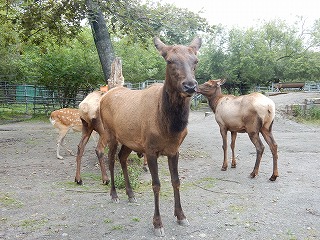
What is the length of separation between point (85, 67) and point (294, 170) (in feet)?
42.8

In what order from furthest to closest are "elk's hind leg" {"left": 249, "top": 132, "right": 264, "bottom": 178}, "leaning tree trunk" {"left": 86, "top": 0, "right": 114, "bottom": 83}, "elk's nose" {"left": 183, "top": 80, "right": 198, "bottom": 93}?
"leaning tree trunk" {"left": 86, "top": 0, "right": 114, "bottom": 83}, "elk's hind leg" {"left": 249, "top": 132, "right": 264, "bottom": 178}, "elk's nose" {"left": 183, "top": 80, "right": 198, "bottom": 93}

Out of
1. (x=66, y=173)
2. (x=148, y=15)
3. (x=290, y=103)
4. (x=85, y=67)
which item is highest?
(x=148, y=15)

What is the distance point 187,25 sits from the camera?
Answer: 10.1 m

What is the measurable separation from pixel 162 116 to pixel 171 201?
5.59 ft

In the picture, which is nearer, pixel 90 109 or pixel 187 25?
pixel 90 109

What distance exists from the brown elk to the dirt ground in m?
0.43

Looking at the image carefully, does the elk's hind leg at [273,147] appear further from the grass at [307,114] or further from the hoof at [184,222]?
the grass at [307,114]

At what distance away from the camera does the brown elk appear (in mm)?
3838

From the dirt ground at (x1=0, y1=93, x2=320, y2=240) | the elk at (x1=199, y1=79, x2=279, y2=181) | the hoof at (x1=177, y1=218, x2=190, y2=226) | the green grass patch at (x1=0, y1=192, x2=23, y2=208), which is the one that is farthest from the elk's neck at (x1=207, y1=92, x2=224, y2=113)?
the green grass patch at (x1=0, y1=192, x2=23, y2=208)

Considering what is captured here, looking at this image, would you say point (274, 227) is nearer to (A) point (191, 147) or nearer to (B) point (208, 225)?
(B) point (208, 225)

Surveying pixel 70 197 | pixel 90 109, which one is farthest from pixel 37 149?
pixel 70 197

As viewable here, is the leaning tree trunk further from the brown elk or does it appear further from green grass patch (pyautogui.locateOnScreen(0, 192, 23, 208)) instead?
green grass patch (pyautogui.locateOnScreen(0, 192, 23, 208))

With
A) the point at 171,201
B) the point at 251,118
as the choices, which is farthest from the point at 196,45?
the point at 251,118

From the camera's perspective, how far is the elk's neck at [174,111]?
157 inches
